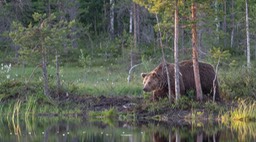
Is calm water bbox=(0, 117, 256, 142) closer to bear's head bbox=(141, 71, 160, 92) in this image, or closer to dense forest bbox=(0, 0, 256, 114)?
bear's head bbox=(141, 71, 160, 92)

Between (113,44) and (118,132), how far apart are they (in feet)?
80.3

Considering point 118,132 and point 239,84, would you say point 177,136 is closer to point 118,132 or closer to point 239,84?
point 118,132

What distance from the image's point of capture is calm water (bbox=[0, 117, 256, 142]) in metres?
19.2

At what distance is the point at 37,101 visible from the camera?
85.4 ft

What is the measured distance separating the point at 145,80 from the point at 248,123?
4.19m

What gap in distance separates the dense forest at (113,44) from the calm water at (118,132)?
9.65ft

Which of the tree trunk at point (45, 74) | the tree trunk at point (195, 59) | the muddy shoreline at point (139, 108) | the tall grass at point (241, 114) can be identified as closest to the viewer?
the tall grass at point (241, 114)

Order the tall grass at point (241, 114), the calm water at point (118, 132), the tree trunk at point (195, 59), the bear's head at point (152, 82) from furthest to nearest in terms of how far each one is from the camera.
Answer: the bear's head at point (152, 82)
the tree trunk at point (195, 59)
the tall grass at point (241, 114)
the calm water at point (118, 132)

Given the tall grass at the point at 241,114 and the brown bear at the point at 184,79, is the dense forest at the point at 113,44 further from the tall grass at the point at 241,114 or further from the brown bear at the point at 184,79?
the tall grass at the point at 241,114

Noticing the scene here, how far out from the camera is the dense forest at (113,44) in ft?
79.3

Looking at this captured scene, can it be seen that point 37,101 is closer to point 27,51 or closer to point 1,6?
point 27,51

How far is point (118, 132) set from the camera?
20625mm

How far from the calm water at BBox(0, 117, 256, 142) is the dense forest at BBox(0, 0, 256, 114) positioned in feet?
9.65

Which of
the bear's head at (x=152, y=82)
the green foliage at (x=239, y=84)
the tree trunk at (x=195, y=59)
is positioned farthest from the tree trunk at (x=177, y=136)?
the green foliage at (x=239, y=84)
